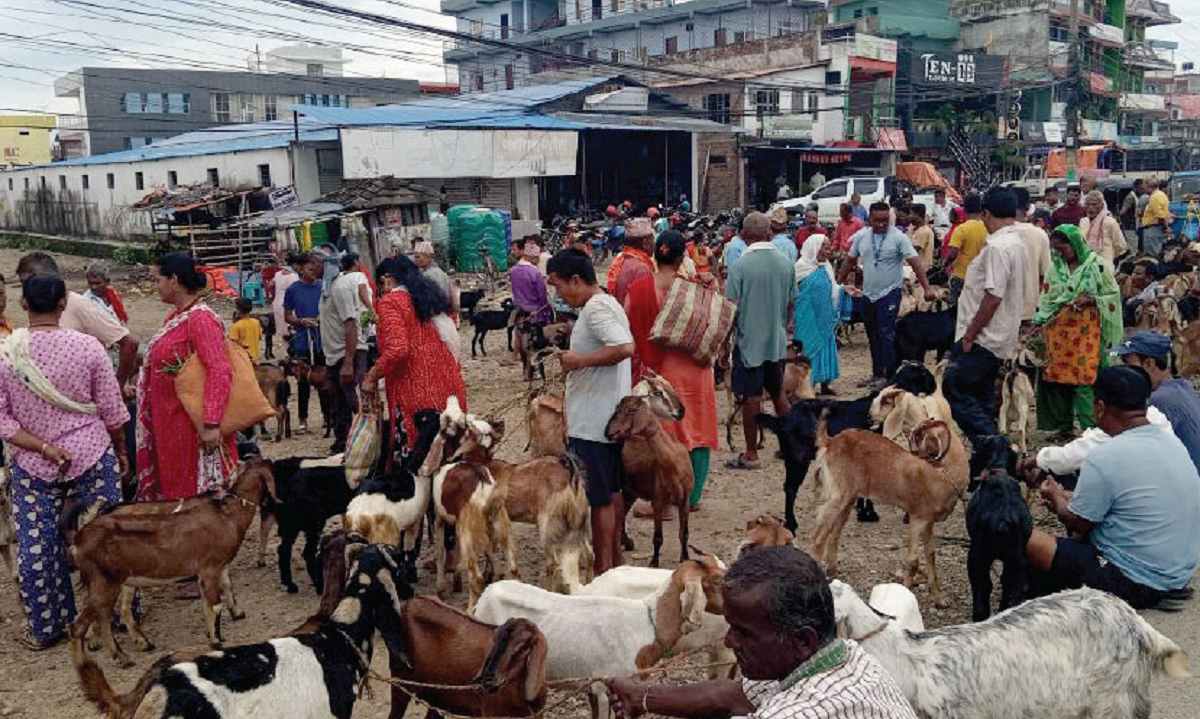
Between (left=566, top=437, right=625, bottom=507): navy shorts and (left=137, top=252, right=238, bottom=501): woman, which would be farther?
(left=566, top=437, right=625, bottom=507): navy shorts

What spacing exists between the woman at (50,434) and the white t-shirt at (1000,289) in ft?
18.4

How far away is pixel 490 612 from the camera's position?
13.8ft

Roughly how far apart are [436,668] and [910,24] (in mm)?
52304

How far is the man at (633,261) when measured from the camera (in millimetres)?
7219

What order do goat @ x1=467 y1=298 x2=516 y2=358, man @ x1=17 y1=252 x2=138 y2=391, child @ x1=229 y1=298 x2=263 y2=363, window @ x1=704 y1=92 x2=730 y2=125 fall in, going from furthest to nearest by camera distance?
window @ x1=704 y1=92 x2=730 y2=125 < goat @ x1=467 y1=298 x2=516 y2=358 < child @ x1=229 y1=298 x2=263 y2=363 < man @ x1=17 y1=252 x2=138 y2=391

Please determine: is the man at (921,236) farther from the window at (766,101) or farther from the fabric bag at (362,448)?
the window at (766,101)

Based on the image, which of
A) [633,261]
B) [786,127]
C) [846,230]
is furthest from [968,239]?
[786,127]

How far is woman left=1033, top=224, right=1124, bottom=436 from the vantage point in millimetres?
7812

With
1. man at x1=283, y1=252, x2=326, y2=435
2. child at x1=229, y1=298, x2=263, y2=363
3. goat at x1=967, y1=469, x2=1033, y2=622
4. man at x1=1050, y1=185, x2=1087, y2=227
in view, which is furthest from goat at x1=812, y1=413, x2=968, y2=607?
man at x1=1050, y1=185, x2=1087, y2=227

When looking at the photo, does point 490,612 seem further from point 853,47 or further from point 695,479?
point 853,47

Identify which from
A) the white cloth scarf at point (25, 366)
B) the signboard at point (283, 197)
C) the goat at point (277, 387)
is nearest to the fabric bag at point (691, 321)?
the white cloth scarf at point (25, 366)

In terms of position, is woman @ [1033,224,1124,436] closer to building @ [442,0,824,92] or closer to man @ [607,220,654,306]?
man @ [607,220,654,306]

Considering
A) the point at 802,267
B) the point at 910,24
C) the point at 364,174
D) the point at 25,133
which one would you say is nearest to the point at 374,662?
the point at 802,267

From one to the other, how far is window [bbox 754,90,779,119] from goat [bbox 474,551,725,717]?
3675cm
